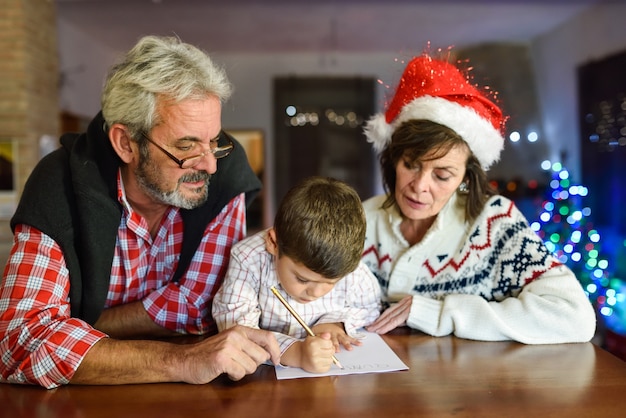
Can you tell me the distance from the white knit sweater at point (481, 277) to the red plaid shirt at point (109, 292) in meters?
0.46

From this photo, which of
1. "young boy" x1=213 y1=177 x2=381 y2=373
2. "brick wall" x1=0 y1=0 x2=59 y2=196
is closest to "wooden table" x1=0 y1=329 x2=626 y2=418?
"young boy" x1=213 y1=177 x2=381 y2=373

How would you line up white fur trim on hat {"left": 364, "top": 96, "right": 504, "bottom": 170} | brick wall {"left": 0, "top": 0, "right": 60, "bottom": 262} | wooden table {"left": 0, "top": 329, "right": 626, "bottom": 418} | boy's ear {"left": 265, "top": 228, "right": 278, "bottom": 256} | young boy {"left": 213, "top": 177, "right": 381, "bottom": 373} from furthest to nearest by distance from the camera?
brick wall {"left": 0, "top": 0, "right": 60, "bottom": 262} < white fur trim on hat {"left": 364, "top": 96, "right": 504, "bottom": 170} < boy's ear {"left": 265, "top": 228, "right": 278, "bottom": 256} < young boy {"left": 213, "top": 177, "right": 381, "bottom": 373} < wooden table {"left": 0, "top": 329, "right": 626, "bottom": 418}

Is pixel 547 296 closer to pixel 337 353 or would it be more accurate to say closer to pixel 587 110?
pixel 337 353

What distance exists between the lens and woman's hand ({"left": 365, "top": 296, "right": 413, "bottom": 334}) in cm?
145

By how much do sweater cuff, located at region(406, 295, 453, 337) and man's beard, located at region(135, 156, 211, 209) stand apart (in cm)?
62

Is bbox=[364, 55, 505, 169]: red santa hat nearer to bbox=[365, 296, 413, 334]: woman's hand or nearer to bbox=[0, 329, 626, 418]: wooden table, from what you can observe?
bbox=[365, 296, 413, 334]: woman's hand

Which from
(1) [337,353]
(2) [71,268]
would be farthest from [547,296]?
(2) [71,268]

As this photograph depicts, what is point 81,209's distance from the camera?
1.30 meters

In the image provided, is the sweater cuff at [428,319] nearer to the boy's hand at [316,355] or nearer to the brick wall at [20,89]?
the boy's hand at [316,355]

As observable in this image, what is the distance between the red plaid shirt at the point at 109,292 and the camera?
1.11 metres

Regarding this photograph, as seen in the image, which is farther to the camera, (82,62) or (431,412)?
(82,62)

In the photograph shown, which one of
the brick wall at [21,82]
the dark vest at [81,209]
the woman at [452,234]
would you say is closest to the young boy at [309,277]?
the woman at [452,234]

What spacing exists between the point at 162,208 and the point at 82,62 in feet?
19.7

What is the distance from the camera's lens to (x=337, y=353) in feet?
4.22
